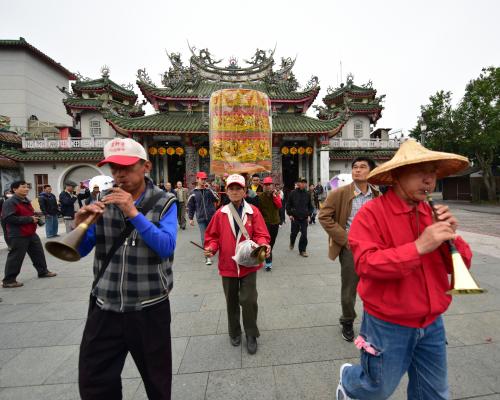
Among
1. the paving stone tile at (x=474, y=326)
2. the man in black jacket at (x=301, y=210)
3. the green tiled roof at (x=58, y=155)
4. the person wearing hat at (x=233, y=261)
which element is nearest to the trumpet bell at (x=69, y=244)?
the person wearing hat at (x=233, y=261)

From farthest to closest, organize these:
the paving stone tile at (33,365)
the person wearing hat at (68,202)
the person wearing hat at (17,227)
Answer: the person wearing hat at (68,202) < the person wearing hat at (17,227) < the paving stone tile at (33,365)

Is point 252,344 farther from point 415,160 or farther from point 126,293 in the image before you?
point 415,160

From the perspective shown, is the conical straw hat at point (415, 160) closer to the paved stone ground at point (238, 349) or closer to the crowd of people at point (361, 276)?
the crowd of people at point (361, 276)

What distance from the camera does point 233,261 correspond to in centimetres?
269

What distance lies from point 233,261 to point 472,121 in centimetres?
2235

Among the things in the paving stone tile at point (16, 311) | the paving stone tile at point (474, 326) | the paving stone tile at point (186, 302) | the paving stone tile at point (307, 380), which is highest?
the paving stone tile at point (474, 326)

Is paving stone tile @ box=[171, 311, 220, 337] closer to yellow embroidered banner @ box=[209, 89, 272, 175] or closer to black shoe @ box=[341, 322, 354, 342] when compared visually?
black shoe @ box=[341, 322, 354, 342]

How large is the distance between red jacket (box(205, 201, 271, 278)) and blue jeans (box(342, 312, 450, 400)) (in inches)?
53.0

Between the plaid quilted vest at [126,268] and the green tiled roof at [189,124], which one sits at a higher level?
the green tiled roof at [189,124]

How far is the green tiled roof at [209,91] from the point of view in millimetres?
17047

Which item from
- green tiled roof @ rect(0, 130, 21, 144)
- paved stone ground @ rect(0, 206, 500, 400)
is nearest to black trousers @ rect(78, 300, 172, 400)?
paved stone ground @ rect(0, 206, 500, 400)

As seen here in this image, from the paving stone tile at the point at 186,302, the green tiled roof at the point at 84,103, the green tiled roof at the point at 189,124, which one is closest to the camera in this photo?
the paving stone tile at the point at 186,302

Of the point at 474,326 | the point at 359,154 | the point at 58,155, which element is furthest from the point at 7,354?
the point at 359,154

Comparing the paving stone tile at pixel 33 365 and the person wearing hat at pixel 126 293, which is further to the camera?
the paving stone tile at pixel 33 365
